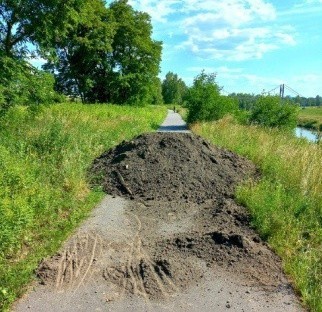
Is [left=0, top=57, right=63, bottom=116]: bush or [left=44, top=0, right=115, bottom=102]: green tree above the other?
[left=44, top=0, right=115, bottom=102]: green tree

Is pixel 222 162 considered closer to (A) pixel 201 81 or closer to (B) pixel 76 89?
(A) pixel 201 81

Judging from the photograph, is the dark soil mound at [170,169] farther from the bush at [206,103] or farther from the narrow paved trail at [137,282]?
the bush at [206,103]

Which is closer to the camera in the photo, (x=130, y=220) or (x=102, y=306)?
(x=102, y=306)

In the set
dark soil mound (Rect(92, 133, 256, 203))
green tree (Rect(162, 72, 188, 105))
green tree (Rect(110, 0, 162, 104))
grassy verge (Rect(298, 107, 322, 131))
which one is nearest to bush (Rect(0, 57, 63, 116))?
dark soil mound (Rect(92, 133, 256, 203))

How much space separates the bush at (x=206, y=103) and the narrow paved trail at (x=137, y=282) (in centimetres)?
2181

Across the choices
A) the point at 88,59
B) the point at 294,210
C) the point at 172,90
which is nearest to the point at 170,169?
the point at 294,210

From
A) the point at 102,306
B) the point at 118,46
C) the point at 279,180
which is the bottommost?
the point at 102,306

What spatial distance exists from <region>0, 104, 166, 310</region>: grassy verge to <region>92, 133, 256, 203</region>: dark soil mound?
0.83 meters

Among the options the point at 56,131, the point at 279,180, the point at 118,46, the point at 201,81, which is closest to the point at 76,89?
the point at 118,46

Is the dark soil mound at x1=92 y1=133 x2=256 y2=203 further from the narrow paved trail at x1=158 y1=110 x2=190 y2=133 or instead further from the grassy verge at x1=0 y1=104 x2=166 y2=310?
the narrow paved trail at x1=158 y1=110 x2=190 y2=133

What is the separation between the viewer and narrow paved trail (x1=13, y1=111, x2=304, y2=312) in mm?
5172

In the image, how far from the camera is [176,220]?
8.67m

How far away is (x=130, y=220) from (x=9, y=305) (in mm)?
3922

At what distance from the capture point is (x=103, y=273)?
5.98 meters
